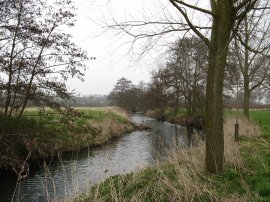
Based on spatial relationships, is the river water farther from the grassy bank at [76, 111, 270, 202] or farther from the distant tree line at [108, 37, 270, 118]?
the distant tree line at [108, 37, 270, 118]

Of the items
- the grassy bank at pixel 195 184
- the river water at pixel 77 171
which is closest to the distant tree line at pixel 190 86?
the river water at pixel 77 171

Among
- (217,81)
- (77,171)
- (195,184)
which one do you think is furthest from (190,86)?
(195,184)

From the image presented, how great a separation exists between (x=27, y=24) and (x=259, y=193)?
12488mm

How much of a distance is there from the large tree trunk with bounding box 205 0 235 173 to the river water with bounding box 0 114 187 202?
1.67 metres

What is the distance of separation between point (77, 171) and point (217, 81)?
26.6 ft

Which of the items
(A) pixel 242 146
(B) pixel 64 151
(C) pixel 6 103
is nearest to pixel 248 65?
(A) pixel 242 146

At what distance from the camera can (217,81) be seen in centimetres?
778

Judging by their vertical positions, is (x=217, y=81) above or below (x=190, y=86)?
below

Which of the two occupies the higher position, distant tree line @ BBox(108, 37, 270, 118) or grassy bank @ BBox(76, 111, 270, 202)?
distant tree line @ BBox(108, 37, 270, 118)

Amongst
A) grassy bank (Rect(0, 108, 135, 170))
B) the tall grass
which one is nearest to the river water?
the tall grass

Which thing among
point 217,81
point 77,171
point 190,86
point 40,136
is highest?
point 190,86

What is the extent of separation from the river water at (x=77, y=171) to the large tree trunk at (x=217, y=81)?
167 centimetres

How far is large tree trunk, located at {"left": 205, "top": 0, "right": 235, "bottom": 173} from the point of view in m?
7.65

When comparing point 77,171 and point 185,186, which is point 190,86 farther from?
point 185,186
